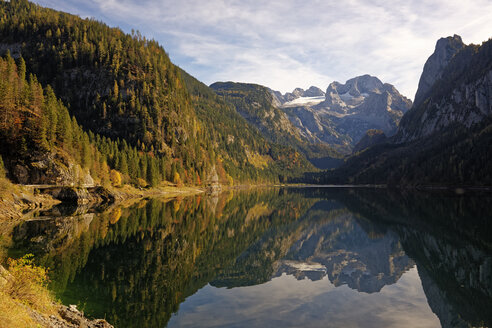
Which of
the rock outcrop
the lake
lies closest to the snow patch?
the lake

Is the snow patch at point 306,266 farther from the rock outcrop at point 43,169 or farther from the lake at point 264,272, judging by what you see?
the rock outcrop at point 43,169

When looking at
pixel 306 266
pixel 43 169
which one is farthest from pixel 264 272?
pixel 43 169

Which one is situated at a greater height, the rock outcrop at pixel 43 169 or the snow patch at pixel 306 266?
the rock outcrop at pixel 43 169

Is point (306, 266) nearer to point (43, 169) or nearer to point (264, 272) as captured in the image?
point (264, 272)

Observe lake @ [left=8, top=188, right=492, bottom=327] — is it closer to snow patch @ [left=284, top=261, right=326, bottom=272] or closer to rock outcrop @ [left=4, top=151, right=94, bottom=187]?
snow patch @ [left=284, top=261, right=326, bottom=272]

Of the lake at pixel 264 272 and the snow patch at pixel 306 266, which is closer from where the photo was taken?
the lake at pixel 264 272

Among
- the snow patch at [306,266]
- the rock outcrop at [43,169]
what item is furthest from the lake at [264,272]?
the rock outcrop at [43,169]

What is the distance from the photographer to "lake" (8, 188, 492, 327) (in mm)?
20312

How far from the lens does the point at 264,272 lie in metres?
33.7

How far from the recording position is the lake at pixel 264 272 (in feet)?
66.6

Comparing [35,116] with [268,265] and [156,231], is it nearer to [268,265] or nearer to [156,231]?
[156,231]

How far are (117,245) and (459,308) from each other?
32.3 m

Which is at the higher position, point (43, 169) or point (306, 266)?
point (43, 169)

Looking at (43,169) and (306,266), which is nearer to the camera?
(306,266)
